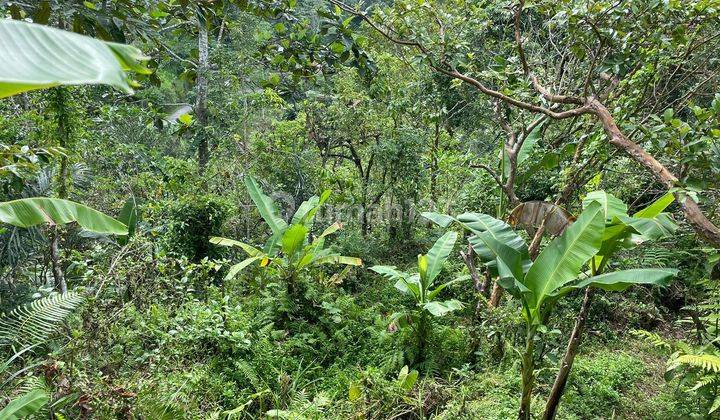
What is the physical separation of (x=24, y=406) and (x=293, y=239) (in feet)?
8.69

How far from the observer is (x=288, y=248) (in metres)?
4.49

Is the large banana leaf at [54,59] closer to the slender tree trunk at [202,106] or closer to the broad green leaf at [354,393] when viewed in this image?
the broad green leaf at [354,393]

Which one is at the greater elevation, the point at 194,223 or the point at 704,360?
the point at 704,360

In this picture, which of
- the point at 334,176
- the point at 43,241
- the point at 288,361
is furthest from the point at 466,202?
the point at 43,241

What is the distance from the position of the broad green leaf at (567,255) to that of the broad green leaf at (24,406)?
→ 2.53 meters

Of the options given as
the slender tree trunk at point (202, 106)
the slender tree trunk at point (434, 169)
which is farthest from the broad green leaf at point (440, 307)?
the slender tree trunk at point (202, 106)

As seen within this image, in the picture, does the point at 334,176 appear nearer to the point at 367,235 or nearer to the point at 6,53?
the point at 367,235

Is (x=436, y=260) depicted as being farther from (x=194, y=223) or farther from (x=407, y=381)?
(x=194, y=223)

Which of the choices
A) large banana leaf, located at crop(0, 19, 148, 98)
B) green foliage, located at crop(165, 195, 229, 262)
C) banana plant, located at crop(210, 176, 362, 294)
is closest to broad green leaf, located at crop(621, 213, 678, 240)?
large banana leaf, located at crop(0, 19, 148, 98)

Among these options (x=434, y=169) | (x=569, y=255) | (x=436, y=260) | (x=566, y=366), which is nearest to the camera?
(x=569, y=255)

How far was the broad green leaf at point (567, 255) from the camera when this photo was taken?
2.20 meters

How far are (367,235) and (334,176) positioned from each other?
3.40 ft

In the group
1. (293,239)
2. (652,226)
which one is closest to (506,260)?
(652,226)

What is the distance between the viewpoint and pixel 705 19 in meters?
2.76
